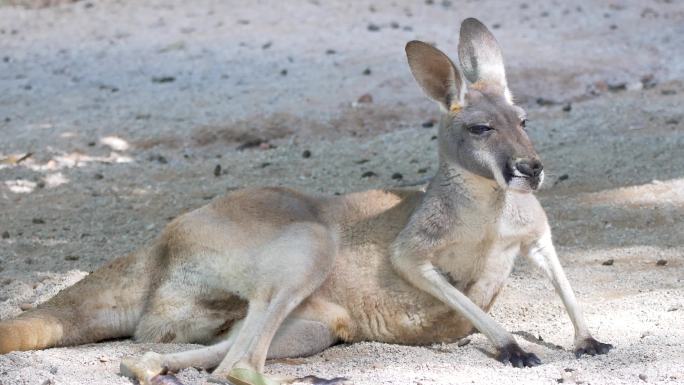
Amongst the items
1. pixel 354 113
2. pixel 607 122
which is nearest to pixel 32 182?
pixel 354 113

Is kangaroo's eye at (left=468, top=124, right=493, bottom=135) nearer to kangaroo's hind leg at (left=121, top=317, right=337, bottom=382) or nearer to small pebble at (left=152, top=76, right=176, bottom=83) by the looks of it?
kangaroo's hind leg at (left=121, top=317, right=337, bottom=382)

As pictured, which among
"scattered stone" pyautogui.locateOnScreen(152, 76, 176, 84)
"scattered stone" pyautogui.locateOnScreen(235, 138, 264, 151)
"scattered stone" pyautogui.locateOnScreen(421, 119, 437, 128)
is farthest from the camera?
"scattered stone" pyautogui.locateOnScreen(152, 76, 176, 84)

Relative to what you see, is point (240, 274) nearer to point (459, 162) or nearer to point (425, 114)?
point (459, 162)

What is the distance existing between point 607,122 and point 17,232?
15.0 ft

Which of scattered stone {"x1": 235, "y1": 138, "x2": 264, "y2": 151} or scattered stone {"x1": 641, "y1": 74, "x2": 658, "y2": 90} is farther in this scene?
scattered stone {"x1": 641, "y1": 74, "x2": 658, "y2": 90}

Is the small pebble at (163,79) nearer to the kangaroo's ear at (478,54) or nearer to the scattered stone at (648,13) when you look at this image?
→ the scattered stone at (648,13)

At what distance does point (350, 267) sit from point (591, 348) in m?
1.06

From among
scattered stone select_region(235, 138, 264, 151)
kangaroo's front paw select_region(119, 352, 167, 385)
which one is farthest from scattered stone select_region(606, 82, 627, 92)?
kangaroo's front paw select_region(119, 352, 167, 385)

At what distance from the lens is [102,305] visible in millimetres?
4973

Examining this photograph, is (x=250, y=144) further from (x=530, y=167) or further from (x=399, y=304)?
(x=530, y=167)

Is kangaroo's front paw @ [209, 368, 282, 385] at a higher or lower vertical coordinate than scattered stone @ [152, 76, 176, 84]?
higher

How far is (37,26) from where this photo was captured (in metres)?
13.4

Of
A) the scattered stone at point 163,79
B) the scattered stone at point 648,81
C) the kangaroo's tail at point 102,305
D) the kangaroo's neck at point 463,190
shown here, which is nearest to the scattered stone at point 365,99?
the scattered stone at point 163,79

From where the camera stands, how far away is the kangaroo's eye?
4895 mm
